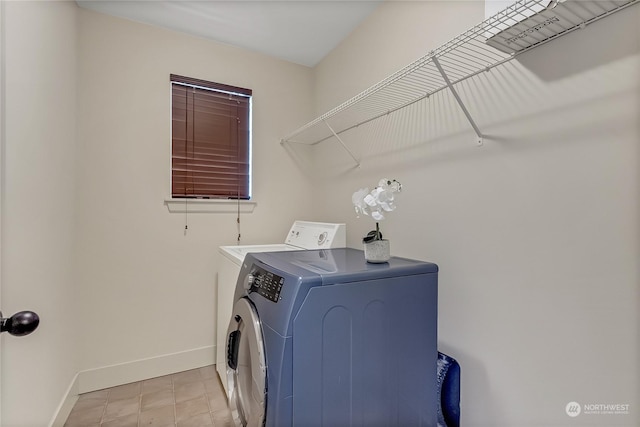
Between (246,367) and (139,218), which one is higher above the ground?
(139,218)

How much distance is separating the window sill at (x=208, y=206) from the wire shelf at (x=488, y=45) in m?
1.20

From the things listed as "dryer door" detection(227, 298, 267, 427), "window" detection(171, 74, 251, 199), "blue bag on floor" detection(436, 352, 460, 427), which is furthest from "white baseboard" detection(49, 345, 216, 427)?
"blue bag on floor" detection(436, 352, 460, 427)

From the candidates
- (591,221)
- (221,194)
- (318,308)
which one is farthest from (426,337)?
(221,194)

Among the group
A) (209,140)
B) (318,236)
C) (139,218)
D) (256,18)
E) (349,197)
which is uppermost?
(256,18)

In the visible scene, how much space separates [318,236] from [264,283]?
36.1 inches

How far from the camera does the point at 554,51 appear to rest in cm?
102

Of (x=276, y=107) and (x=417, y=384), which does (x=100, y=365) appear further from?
(x=276, y=107)

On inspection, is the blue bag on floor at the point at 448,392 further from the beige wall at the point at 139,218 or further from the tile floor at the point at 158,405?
the beige wall at the point at 139,218

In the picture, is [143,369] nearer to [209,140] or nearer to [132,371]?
[132,371]

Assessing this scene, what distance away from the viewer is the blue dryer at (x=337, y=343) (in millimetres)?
979

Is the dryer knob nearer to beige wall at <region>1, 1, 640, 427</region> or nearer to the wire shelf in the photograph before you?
beige wall at <region>1, 1, 640, 427</region>

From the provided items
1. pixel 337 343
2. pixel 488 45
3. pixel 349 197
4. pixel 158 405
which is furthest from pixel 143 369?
pixel 488 45

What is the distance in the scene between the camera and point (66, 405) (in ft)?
5.64

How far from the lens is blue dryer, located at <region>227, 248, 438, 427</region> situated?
98 cm
